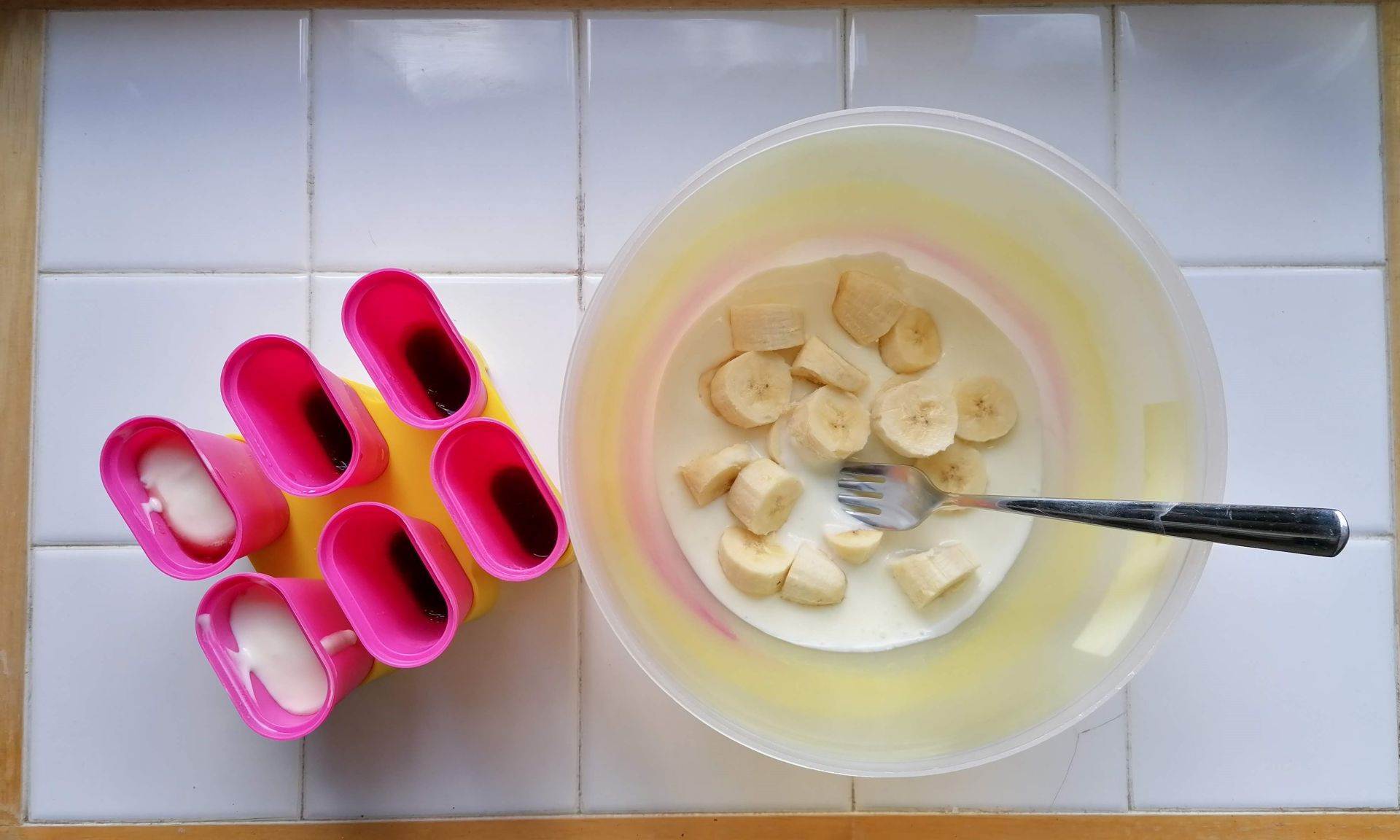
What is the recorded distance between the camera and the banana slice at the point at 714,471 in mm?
975

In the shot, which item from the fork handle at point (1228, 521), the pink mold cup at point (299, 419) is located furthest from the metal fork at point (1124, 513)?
the pink mold cup at point (299, 419)

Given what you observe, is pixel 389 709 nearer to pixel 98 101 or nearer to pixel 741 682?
pixel 741 682

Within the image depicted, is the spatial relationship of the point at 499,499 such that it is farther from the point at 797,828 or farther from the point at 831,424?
the point at 797,828

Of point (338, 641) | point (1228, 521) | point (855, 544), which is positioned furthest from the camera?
point (855, 544)

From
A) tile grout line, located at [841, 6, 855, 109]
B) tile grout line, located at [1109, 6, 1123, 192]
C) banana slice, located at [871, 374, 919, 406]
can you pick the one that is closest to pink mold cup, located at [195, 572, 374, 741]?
banana slice, located at [871, 374, 919, 406]

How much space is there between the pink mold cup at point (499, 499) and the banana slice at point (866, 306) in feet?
1.31

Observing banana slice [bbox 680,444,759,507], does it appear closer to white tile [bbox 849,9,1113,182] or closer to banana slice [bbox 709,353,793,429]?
banana slice [bbox 709,353,793,429]

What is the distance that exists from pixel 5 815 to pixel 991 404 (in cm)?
127

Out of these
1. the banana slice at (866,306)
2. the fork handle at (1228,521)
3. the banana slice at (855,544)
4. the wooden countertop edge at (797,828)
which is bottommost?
the wooden countertop edge at (797,828)

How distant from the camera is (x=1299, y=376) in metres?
1.05

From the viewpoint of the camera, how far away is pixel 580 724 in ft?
3.36

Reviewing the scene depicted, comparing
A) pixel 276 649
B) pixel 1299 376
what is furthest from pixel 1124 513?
pixel 276 649

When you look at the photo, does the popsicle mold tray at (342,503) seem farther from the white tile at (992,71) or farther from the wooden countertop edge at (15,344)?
the white tile at (992,71)

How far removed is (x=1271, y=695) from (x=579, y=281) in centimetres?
97
